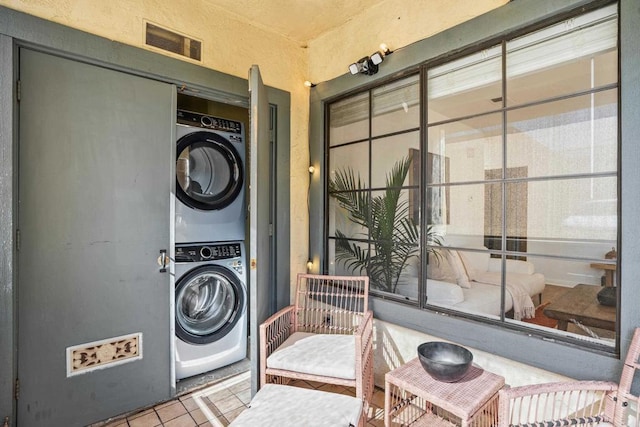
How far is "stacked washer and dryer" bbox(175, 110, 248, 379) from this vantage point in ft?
8.00

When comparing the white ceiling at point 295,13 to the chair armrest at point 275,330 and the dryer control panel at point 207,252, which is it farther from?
the chair armrest at point 275,330

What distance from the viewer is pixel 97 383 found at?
6.51 feet

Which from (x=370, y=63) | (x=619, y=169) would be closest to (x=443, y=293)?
(x=619, y=169)

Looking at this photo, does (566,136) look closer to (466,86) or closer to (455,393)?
(466,86)

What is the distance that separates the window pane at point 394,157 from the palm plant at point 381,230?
0.05ft

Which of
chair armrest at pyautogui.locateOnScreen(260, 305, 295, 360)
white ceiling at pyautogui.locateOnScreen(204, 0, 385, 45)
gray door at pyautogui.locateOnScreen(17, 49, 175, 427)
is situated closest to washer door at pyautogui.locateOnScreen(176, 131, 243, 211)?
gray door at pyautogui.locateOnScreen(17, 49, 175, 427)

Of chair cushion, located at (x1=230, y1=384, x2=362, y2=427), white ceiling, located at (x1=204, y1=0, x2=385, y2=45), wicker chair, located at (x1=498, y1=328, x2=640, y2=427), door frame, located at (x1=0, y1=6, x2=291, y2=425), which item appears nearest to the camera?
wicker chair, located at (x1=498, y1=328, x2=640, y2=427)

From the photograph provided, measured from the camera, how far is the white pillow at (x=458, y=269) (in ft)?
6.27

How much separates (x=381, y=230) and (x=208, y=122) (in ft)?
5.19

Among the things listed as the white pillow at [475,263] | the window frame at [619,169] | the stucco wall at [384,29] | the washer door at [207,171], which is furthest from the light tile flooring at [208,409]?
the stucco wall at [384,29]

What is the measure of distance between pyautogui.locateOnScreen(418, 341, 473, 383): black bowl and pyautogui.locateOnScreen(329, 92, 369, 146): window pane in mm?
1510

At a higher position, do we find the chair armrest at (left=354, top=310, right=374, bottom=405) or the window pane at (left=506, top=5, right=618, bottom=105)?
the window pane at (left=506, top=5, right=618, bottom=105)

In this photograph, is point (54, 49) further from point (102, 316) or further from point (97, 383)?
point (97, 383)

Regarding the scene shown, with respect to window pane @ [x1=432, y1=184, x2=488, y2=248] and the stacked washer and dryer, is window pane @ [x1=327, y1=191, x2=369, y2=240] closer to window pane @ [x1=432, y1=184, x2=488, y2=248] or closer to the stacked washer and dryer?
window pane @ [x1=432, y1=184, x2=488, y2=248]
